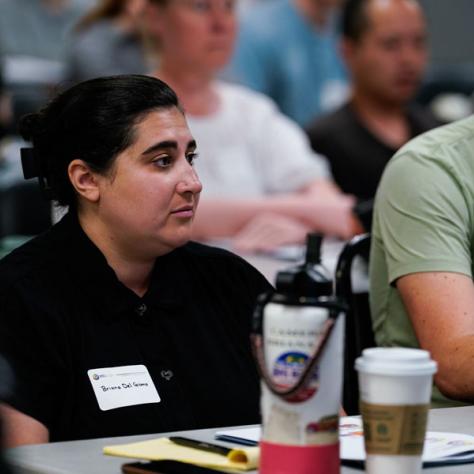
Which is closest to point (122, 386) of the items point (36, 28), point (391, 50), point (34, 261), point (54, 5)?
point (34, 261)

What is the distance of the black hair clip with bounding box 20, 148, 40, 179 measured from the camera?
209 centimetres

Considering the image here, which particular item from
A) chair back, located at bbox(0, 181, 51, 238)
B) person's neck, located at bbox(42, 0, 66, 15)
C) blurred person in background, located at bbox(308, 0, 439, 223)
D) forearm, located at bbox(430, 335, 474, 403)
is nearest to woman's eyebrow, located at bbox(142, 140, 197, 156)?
forearm, located at bbox(430, 335, 474, 403)

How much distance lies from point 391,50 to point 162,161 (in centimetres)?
325

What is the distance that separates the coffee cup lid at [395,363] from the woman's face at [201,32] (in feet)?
10.1

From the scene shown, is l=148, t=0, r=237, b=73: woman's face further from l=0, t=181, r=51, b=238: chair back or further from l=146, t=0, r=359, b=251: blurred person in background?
l=0, t=181, r=51, b=238: chair back

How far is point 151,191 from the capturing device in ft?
6.61

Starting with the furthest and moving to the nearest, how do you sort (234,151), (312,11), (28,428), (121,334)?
(312,11) < (234,151) < (121,334) < (28,428)

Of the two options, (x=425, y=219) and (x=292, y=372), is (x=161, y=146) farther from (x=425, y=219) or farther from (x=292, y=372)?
(x=292, y=372)

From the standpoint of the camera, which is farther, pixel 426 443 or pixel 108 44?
pixel 108 44

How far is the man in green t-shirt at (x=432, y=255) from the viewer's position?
80.6 inches

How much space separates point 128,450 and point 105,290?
0.52 meters

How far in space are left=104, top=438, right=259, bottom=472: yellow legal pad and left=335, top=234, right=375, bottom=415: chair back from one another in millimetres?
771

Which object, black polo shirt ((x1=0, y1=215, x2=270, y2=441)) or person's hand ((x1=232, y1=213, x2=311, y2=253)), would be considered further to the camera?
person's hand ((x1=232, y1=213, x2=311, y2=253))

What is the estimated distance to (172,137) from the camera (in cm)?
202
